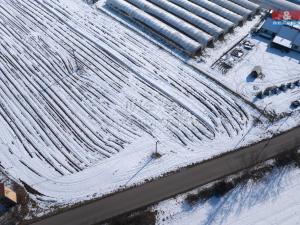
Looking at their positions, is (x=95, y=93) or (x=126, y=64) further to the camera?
(x=126, y=64)

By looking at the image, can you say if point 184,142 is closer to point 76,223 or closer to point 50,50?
point 76,223

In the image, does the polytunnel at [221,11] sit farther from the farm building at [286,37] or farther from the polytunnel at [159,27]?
the polytunnel at [159,27]

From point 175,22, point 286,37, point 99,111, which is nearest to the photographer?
point 99,111

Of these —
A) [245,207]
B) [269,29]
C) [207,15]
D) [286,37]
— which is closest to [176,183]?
[245,207]

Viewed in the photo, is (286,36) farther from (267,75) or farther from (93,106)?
(93,106)

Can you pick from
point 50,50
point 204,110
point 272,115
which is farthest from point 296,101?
point 50,50
